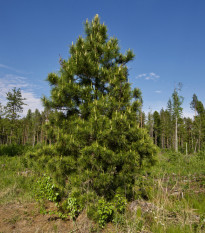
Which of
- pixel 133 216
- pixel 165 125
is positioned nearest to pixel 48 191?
pixel 133 216

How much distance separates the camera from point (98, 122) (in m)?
3.71

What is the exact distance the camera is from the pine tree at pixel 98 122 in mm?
3742

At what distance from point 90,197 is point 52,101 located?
2.69m

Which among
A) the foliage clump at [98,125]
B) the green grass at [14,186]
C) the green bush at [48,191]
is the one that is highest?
the foliage clump at [98,125]

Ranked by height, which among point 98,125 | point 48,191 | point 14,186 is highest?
point 98,125

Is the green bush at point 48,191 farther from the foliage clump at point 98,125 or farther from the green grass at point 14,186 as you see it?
the green grass at point 14,186

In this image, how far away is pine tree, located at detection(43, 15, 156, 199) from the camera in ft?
12.3

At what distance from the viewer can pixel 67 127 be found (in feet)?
14.6

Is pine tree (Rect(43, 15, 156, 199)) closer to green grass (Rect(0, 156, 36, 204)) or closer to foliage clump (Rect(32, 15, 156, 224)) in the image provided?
foliage clump (Rect(32, 15, 156, 224))

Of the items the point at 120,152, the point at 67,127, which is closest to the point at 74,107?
the point at 67,127

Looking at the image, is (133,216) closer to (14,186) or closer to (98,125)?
(98,125)

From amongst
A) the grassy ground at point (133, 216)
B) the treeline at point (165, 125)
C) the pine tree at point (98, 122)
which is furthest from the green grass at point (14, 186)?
the treeline at point (165, 125)

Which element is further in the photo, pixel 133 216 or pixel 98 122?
pixel 98 122

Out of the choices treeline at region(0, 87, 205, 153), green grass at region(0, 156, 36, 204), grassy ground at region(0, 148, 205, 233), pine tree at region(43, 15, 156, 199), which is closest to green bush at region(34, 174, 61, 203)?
grassy ground at region(0, 148, 205, 233)
